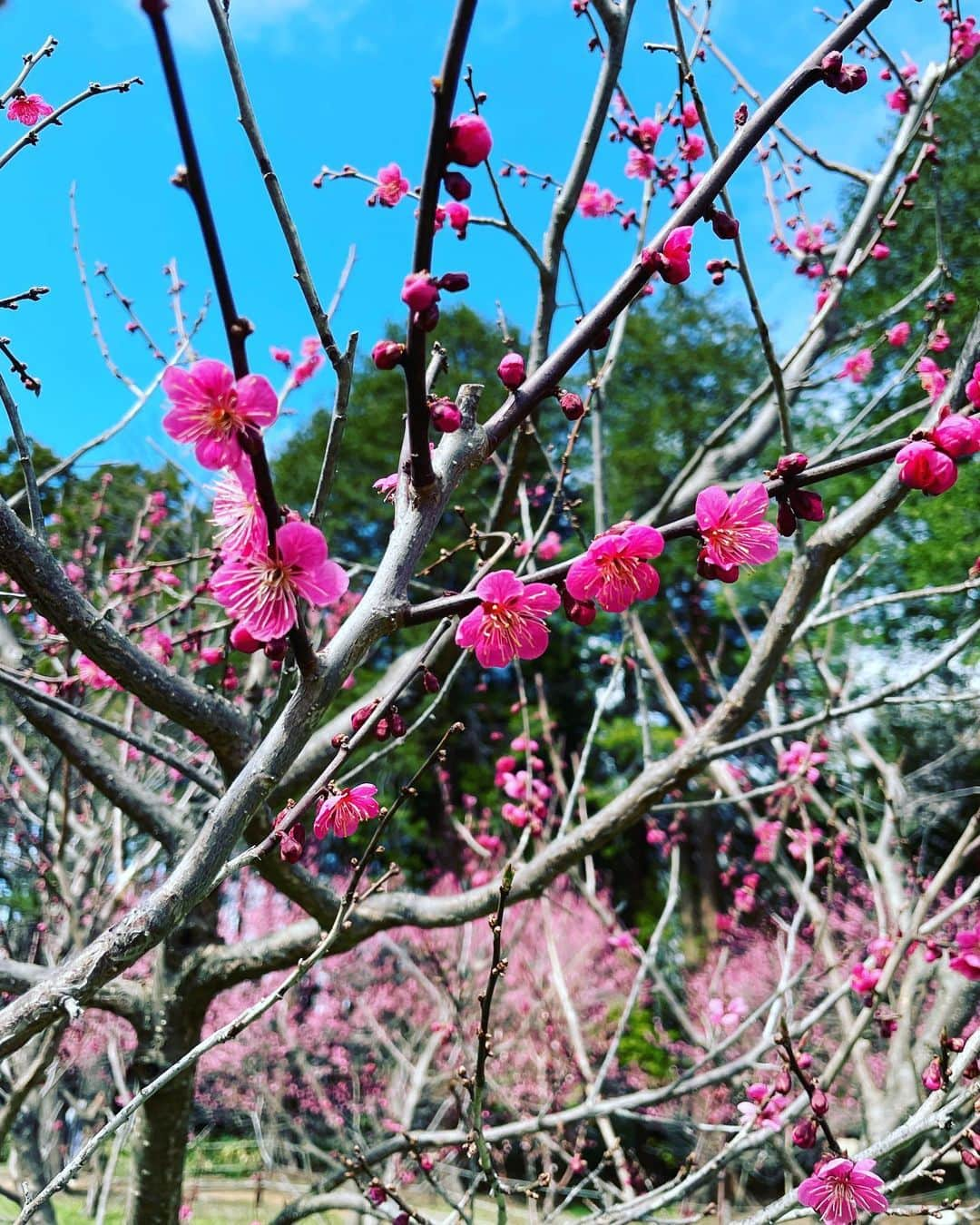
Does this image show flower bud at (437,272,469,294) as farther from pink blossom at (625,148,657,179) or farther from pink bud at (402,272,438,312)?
pink blossom at (625,148,657,179)

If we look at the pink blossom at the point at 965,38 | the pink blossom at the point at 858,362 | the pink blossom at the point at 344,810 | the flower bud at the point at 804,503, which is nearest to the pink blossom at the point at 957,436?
the flower bud at the point at 804,503

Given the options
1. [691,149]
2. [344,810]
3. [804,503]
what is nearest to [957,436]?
[804,503]

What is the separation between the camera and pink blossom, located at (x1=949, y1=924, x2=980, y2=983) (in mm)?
1838

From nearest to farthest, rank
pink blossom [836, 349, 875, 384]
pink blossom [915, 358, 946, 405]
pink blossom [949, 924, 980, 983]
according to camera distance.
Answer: pink blossom [949, 924, 980, 983]
pink blossom [915, 358, 946, 405]
pink blossom [836, 349, 875, 384]

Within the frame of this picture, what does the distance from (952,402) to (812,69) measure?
900 mm

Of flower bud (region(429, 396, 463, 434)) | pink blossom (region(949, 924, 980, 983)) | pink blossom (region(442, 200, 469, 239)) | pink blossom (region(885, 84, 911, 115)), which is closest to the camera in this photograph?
flower bud (region(429, 396, 463, 434))

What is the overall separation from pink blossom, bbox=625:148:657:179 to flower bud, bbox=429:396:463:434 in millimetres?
2235

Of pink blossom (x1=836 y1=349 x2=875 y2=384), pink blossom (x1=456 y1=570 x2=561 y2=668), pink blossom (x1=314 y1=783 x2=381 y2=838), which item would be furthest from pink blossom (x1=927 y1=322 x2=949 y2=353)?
pink blossom (x1=314 y1=783 x2=381 y2=838)

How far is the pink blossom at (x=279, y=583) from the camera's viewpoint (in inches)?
30.1

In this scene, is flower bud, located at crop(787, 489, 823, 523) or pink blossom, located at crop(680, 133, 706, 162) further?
pink blossom, located at crop(680, 133, 706, 162)

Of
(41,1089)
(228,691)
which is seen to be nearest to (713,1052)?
(228,691)

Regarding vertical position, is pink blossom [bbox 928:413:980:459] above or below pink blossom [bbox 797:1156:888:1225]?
above

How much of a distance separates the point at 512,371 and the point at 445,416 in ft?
0.44

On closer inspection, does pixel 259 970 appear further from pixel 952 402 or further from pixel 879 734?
pixel 879 734
